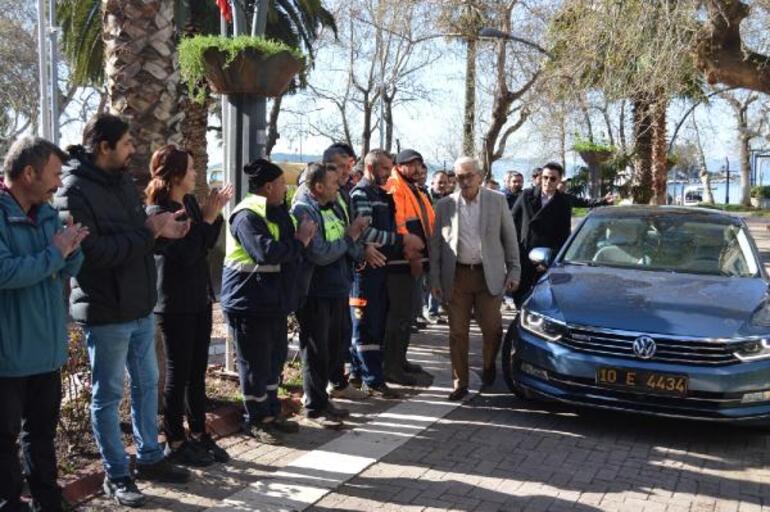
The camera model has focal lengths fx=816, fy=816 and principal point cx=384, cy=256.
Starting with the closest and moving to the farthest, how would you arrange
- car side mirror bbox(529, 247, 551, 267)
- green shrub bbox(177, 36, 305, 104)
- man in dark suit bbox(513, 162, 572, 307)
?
1. green shrub bbox(177, 36, 305, 104)
2. car side mirror bbox(529, 247, 551, 267)
3. man in dark suit bbox(513, 162, 572, 307)

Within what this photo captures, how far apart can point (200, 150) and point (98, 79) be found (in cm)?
409

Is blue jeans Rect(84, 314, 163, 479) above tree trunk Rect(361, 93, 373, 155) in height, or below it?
below

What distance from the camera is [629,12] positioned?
11.7 metres

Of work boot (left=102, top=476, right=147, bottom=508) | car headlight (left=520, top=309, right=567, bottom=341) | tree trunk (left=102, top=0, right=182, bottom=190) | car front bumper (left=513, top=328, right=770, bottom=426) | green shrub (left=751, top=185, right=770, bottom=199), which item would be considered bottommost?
work boot (left=102, top=476, right=147, bottom=508)

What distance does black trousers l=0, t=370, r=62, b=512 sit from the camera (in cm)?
381

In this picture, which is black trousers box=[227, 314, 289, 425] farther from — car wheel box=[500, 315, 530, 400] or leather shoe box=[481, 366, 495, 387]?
leather shoe box=[481, 366, 495, 387]

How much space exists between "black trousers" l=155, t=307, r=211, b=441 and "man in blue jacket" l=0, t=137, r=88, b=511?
935 mm

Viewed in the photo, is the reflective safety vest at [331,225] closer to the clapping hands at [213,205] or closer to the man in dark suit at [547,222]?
the clapping hands at [213,205]

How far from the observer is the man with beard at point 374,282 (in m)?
6.93

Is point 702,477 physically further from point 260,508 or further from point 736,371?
point 260,508

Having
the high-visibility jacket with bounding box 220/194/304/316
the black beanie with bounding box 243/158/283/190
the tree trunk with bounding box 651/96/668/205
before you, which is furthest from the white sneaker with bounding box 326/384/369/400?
the tree trunk with bounding box 651/96/668/205

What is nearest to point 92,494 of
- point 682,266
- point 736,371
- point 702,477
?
point 702,477

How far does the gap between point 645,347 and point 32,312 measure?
13.1 feet

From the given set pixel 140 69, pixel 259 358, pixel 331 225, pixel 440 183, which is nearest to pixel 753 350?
pixel 331 225
